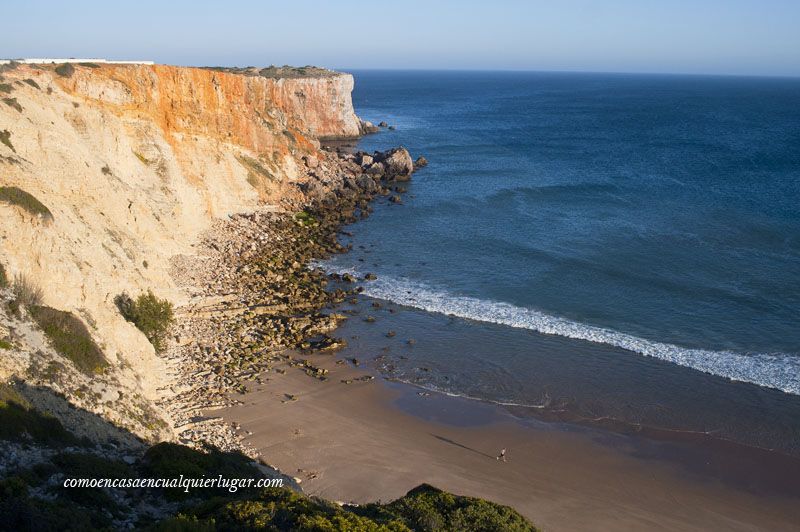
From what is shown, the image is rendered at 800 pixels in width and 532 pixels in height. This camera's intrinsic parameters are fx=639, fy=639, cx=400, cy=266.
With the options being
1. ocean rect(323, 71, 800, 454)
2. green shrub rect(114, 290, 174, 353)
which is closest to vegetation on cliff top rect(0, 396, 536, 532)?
green shrub rect(114, 290, 174, 353)

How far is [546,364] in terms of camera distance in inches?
1096

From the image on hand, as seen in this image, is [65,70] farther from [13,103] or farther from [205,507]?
[205,507]

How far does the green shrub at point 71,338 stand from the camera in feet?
60.5

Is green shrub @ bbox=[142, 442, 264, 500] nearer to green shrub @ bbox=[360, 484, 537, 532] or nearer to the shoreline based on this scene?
green shrub @ bbox=[360, 484, 537, 532]

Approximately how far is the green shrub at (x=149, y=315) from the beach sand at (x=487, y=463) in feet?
15.8

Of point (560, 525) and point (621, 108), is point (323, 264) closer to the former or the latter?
point (560, 525)

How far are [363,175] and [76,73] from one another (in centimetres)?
2894

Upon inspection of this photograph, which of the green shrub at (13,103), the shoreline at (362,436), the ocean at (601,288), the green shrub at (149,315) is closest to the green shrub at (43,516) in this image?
the shoreline at (362,436)

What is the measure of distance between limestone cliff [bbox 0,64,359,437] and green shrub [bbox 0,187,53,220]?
0.29 meters

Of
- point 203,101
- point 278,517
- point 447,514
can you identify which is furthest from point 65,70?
point 447,514

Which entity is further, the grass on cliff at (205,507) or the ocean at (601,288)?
the ocean at (601,288)

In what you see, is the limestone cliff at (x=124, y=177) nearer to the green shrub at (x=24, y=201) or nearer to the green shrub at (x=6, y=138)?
the green shrub at (x=6, y=138)

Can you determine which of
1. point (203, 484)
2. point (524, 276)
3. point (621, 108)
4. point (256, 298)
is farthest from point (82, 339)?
point (621, 108)

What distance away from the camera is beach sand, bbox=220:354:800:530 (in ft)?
61.8
